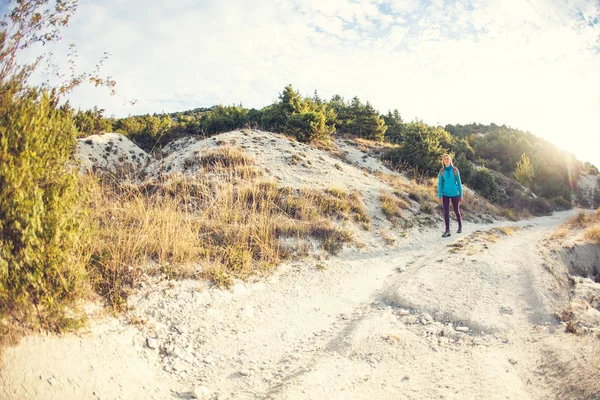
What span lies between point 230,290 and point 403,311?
9.24ft

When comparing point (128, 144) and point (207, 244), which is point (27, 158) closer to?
point (207, 244)

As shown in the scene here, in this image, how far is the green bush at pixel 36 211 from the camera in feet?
9.88

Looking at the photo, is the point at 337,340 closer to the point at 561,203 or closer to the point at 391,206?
the point at 391,206

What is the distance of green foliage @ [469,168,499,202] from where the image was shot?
2262 centimetres

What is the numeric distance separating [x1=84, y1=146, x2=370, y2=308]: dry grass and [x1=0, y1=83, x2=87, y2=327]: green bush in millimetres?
805

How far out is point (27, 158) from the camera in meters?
3.16

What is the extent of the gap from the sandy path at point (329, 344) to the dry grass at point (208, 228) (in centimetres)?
41

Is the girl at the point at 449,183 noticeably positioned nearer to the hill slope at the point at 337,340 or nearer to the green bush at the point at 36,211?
the hill slope at the point at 337,340

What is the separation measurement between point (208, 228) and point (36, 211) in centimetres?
370

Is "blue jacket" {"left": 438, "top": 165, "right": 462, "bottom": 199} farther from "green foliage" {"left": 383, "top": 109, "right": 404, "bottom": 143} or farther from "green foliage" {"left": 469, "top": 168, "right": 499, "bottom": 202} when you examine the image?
"green foliage" {"left": 383, "top": 109, "right": 404, "bottom": 143}

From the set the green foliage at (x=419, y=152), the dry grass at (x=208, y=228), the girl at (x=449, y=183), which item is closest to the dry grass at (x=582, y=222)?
the girl at (x=449, y=183)

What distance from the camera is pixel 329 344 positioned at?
14.2 ft

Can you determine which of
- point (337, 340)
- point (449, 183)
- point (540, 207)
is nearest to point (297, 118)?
point (449, 183)

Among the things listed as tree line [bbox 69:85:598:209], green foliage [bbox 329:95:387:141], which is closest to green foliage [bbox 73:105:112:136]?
tree line [bbox 69:85:598:209]
